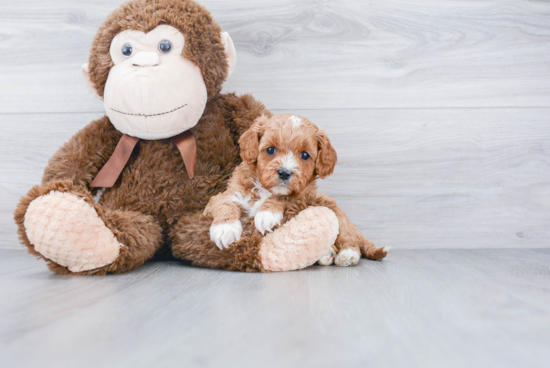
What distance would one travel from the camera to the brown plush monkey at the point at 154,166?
95cm

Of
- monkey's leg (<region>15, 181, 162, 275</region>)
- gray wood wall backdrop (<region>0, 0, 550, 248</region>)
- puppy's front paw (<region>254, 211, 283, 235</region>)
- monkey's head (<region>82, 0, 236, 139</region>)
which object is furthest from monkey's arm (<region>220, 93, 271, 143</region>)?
monkey's leg (<region>15, 181, 162, 275</region>)

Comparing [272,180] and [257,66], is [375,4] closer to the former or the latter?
[257,66]

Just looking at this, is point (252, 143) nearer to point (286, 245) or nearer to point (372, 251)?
point (286, 245)

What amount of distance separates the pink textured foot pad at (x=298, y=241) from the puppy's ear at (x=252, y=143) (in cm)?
19

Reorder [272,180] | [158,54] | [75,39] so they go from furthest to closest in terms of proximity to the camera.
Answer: [75,39] → [158,54] → [272,180]

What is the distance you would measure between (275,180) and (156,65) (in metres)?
0.45

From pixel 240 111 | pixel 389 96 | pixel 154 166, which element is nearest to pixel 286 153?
pixel 240 111

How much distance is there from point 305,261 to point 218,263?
0.71 feet

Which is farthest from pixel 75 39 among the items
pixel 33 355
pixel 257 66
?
pixel 33 355

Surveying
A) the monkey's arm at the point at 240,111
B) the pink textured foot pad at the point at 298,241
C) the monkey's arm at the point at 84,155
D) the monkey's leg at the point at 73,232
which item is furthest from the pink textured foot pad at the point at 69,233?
the monkey's arm at the point at 240,111

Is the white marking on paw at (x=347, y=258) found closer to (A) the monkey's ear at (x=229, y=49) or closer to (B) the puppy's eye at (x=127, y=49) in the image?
(A) the monkey's ear at (x=229, y=49)

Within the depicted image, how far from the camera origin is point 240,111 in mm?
1222

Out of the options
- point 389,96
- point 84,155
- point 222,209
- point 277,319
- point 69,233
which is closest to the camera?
point 277,319

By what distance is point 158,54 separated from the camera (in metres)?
1.09
